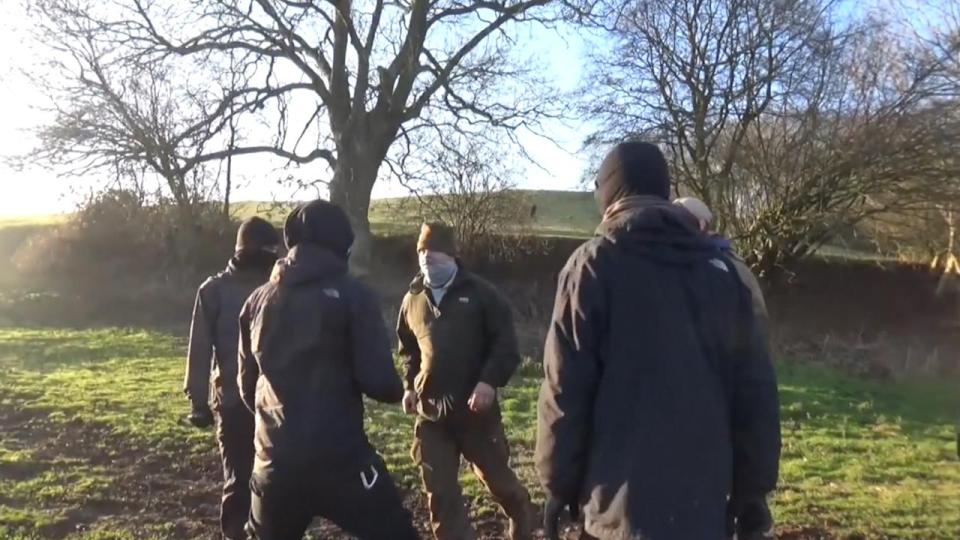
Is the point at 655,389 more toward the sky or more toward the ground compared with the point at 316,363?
more toward the sky

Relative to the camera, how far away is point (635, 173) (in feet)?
11.2

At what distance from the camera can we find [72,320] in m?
25.1

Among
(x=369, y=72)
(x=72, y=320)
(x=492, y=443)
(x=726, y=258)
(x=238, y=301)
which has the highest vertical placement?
(x=369, y=72)

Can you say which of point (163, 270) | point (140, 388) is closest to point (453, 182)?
point (163, 270)

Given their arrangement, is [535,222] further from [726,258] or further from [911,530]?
[726,258]

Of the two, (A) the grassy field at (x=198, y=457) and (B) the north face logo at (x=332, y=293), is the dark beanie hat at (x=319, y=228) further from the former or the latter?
(A) the grassy field at (x=198, y=457)

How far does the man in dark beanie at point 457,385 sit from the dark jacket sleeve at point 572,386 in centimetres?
248

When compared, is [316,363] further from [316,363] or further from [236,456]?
[236,456]

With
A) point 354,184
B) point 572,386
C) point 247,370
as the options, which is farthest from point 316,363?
point 354,184

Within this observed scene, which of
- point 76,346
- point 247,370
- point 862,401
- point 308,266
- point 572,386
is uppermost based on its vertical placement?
point 308,266

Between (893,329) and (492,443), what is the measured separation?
23.0 metres

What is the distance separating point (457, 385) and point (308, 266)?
180cm

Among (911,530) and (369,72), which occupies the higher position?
(369,72)

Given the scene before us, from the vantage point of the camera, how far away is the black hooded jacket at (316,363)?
13.9 ft
